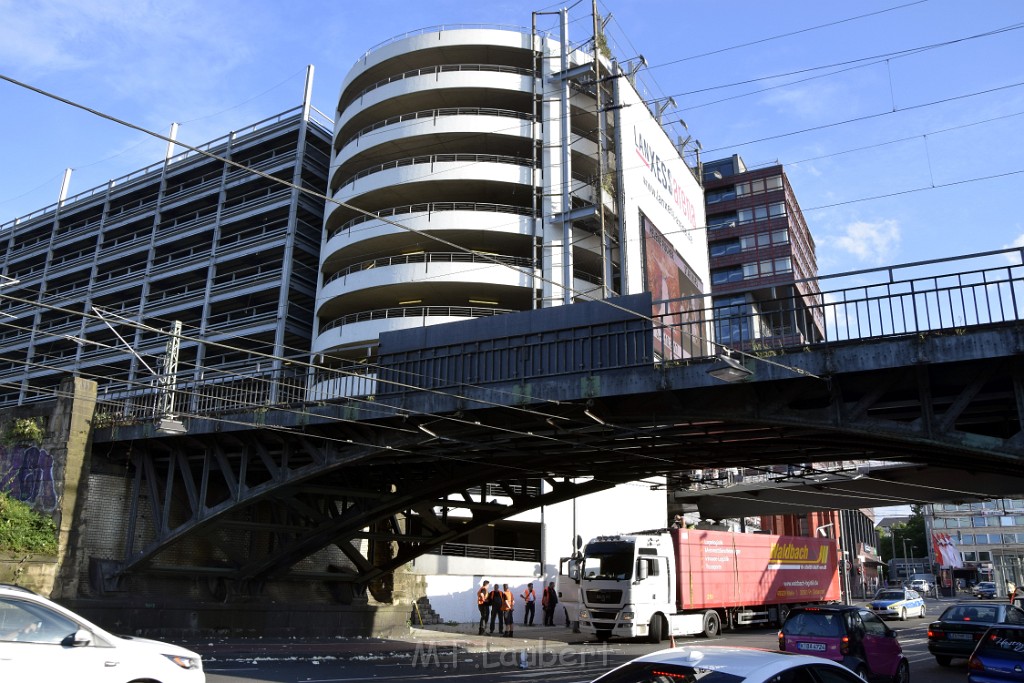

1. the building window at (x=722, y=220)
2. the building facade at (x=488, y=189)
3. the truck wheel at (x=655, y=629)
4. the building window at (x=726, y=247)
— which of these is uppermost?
the building window at (x=722, y=220)

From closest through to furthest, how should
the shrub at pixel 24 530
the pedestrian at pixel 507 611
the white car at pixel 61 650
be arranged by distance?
the white car at pixel 61 650 → the shrub at pixel 24 530 → the pedestrian at pixel 507 611

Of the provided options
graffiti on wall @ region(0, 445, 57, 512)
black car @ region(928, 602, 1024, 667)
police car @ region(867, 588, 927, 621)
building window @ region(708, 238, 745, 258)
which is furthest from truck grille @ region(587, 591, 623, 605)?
building window @ region(708, 238, 745, 258)

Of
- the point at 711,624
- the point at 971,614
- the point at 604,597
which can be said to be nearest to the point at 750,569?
the point at 711,624

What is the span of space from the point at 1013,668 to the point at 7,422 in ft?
92.1

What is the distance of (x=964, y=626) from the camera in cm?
1923

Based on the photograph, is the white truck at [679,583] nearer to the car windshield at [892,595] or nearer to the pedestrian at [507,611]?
the pedestrian at [507,611]

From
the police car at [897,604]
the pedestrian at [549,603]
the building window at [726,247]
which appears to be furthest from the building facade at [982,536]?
the pedestrian at [549,603]

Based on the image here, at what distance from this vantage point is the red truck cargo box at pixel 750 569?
2875 centimetres

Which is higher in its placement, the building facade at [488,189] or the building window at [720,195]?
the building window at [720,195]

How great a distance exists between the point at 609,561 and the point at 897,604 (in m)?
21.1

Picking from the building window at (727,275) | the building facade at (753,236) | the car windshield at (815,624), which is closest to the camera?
the car windshield at (815,624)

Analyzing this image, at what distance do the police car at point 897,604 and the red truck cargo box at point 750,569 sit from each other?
268cm

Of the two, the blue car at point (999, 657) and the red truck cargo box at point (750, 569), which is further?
the red truck cargo box at point (750, 569)

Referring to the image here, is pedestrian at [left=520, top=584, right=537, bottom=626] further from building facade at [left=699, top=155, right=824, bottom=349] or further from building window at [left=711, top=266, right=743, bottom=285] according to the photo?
building window at [left=711, top=266, right=743, bottom=285]
